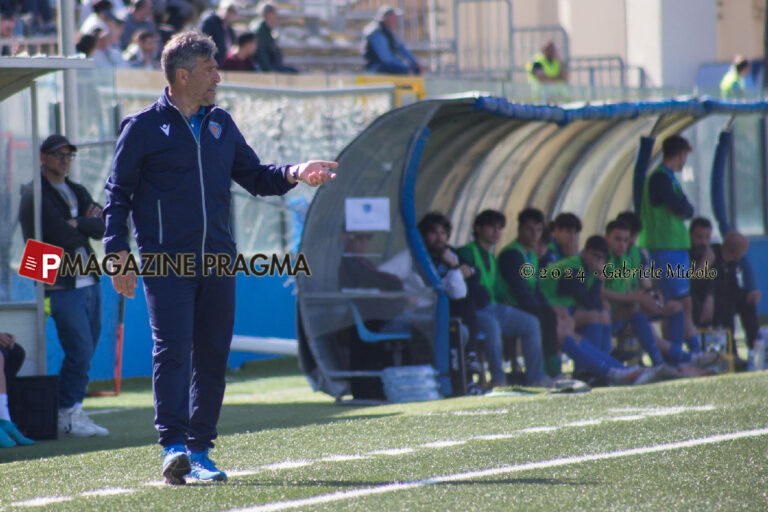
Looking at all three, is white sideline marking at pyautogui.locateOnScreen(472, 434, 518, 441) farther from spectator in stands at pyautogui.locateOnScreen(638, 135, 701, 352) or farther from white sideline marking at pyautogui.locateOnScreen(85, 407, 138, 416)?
spectator in stands at pyautogui.locateOnScreen(638, 135, 701, 352)

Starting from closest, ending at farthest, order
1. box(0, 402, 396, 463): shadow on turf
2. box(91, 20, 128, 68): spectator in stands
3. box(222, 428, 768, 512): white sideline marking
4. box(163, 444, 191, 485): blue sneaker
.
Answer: box(222, 428, 768, 512): white sideline marking
box(163, 444, 191, 485): blue sneaker
box(0, 402, 396, 463): shadow on turf
box(91, 20, 128, 68): spectator in stands

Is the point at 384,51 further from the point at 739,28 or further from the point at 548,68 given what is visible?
the point at 739,28

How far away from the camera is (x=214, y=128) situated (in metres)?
6.22

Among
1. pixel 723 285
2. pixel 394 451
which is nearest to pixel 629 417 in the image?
pixel 394 451

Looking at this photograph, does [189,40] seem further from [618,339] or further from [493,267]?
[618,339]

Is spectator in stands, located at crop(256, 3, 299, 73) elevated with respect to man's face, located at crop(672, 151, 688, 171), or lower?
elevated

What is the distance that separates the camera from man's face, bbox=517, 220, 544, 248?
1182cm

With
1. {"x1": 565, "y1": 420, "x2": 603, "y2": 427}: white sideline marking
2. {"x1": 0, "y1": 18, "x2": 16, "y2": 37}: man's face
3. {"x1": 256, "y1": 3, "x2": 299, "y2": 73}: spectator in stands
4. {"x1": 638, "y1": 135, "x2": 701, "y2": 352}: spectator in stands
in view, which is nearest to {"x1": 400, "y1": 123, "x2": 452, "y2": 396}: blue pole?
{"x1": 638, "y1": 135, "x2": 701, "y2": 352}: spectator in stands

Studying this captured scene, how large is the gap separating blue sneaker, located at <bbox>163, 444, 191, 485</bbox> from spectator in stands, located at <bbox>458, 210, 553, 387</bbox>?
17.8 ft

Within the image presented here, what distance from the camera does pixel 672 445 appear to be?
680cm

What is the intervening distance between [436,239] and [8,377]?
3.82 metres

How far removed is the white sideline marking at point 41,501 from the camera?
567 cm

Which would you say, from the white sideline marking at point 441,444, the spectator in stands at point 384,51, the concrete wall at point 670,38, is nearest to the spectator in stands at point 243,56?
the spectator in stands at point 384,51

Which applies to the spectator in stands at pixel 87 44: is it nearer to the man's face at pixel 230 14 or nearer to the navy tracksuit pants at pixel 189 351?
the man's face at pixel 230 14
